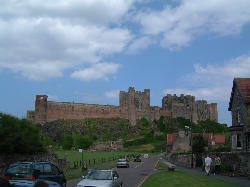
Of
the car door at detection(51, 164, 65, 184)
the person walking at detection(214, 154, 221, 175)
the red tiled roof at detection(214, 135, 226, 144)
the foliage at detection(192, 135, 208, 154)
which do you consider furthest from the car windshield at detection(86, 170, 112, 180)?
the red tiled roof at detection(214, 135, 226, 144)

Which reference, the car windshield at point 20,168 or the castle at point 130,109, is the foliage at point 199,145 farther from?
the castle at point 130,109

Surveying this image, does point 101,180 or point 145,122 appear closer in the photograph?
point 101,180

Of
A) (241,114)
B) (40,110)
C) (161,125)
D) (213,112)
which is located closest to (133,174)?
(241,114)

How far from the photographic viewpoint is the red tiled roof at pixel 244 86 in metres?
29.9

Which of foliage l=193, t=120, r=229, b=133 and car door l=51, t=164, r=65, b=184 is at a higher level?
foliage l=193, t=120, r=229, b=133

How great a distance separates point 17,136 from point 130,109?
102544 mm

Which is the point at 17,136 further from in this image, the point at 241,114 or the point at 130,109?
the point at 130,109

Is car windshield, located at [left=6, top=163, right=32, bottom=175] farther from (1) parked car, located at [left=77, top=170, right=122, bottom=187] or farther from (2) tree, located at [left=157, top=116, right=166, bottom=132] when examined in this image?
(2) tree, located at [left=157, top=116, right=166, bottom=132]

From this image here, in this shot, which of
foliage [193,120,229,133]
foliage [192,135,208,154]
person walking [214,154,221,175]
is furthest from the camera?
foliage [193,120,229,133]

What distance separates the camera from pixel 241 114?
31141 millimetres

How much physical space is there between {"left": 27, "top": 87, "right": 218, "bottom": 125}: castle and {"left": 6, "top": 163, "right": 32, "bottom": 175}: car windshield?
3738 inches

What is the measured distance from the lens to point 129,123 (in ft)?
407

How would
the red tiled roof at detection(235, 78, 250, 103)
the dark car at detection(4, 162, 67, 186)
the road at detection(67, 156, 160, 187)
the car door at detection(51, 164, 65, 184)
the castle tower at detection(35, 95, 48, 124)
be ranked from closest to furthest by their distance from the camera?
the dark car at detection(4, 162, 67, 186), the car door at detection(51, 164, 65, 184), the road at detection(67, 156, 160, 187), the red tiled roof at detection(235, 78, 250, 103), the castle tower at detection(35, 95, 48, 124)

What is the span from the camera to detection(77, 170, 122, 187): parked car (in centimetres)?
1339
